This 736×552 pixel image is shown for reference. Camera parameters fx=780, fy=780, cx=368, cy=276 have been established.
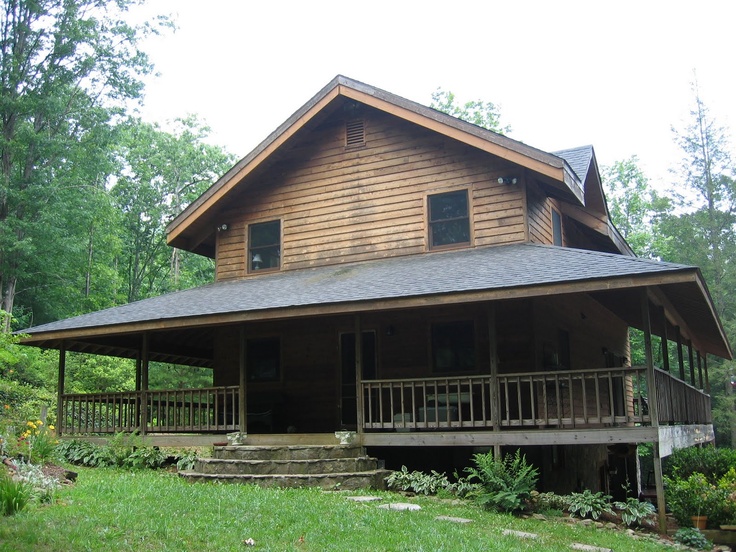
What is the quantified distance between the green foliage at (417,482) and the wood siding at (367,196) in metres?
5.25


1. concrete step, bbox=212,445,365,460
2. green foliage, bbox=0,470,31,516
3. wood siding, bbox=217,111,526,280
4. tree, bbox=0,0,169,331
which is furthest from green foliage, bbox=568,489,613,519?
tree, bbox=0,0,169,331

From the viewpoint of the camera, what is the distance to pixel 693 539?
1021 cm

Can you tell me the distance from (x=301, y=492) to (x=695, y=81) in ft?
128

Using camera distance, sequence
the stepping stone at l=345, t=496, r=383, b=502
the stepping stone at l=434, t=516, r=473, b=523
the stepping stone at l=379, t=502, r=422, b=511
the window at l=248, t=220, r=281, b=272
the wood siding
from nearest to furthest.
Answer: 1. the stepping stone at l=434, t=516, r=473, b=523
2. the stepping stone at l=379, t=502, r=422, b=511
3. the stepping stone at l=345, t=496, r=383, b=502
4. the wood siding
5. the window at l=248, t=220, r=281, b=272

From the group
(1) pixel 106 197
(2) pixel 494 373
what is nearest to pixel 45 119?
(1) pixel 106 197

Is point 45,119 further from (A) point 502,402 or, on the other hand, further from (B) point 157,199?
(A) point 502,402

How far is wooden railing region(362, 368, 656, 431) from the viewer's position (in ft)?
37.9

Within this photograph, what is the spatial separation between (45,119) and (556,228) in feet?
69.1

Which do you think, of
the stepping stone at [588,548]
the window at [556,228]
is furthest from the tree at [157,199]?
the stepping stone at [588,548]

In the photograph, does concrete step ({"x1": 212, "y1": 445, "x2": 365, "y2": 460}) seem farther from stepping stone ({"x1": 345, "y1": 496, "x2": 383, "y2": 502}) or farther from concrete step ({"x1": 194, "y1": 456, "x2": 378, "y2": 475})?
stepping stone ({"x1": 345, "y1": 496, "x2": 383, "y2": 502})

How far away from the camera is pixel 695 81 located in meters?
42.3

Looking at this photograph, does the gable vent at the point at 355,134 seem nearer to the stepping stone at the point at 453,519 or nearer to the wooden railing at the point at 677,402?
the wooden railing at the point at 677,402

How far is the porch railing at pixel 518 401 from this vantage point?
11625 millimetres

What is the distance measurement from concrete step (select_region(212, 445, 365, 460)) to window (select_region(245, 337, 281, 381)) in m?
3.50
